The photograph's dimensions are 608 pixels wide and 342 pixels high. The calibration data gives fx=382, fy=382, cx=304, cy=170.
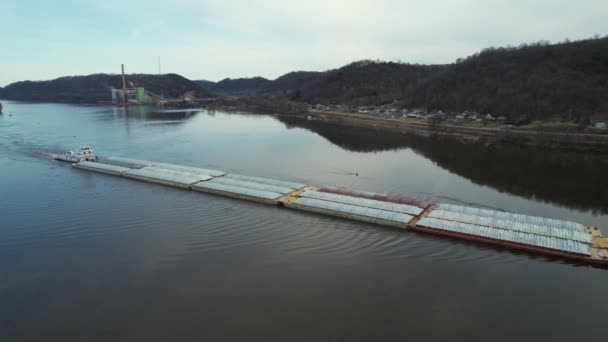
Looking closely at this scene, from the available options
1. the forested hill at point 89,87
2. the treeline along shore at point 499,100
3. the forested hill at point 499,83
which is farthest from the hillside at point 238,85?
the treeline along shore at point 499,100

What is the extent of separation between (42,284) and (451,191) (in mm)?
15115

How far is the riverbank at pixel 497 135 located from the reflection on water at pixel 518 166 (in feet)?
7.06

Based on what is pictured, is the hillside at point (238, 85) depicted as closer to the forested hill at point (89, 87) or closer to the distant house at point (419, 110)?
the forested hill at point (89, 87)

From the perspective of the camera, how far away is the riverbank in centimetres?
2781

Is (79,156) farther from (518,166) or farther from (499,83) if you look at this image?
(499,83)

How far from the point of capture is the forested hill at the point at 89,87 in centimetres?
10429

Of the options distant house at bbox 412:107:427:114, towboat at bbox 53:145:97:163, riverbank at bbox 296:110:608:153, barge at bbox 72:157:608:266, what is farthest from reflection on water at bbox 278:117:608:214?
towboat at bbox 53:145:97:163

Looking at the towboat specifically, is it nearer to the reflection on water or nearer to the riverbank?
the reflection on water

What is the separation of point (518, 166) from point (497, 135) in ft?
36.6

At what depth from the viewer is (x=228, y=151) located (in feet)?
87.3

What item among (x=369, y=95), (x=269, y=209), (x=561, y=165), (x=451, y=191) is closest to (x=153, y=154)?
(x=269, y=209)

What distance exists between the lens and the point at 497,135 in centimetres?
3250

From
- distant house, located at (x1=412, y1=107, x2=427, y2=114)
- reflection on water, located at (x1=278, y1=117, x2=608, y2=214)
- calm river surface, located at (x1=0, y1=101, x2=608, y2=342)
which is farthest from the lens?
distant house, located at (x1=412, y1=107, x2=427, y2=114)

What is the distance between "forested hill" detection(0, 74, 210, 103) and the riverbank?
260ft
